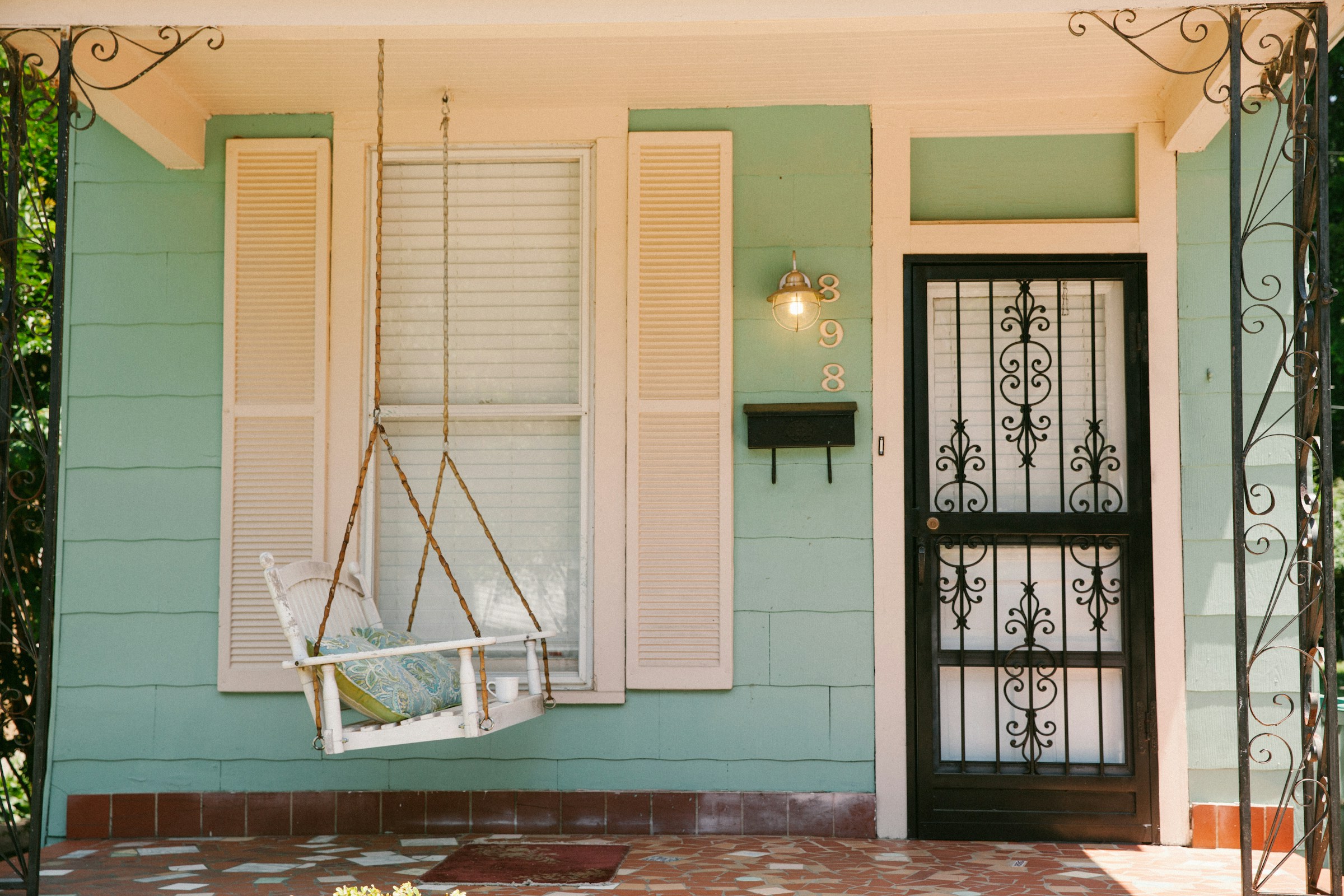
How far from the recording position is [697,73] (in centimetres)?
411

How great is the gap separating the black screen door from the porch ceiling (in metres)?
0.60

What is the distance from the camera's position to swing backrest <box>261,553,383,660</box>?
339cm

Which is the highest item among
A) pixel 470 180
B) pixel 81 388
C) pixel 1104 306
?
pixel 470 180

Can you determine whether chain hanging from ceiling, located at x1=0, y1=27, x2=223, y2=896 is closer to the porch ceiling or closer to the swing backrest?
the porch ceiling

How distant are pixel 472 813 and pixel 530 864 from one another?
0.53 meters

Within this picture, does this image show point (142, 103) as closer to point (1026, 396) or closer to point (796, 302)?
point (796, 302)

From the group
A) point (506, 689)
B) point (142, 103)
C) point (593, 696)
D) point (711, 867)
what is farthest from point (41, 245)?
point (711, 867)

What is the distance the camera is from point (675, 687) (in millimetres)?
4191

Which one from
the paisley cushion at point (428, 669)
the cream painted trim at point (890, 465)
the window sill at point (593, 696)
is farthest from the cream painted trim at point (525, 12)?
the window sill at point (593, 696)

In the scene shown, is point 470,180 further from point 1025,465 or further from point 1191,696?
point 1191,696

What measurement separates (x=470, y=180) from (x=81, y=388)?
1669 millimetres

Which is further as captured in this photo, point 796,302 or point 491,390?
point 491,390

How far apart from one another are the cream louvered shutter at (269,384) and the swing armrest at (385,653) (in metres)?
1.01

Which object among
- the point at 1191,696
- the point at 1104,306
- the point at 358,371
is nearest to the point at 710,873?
the point at 1191,696
